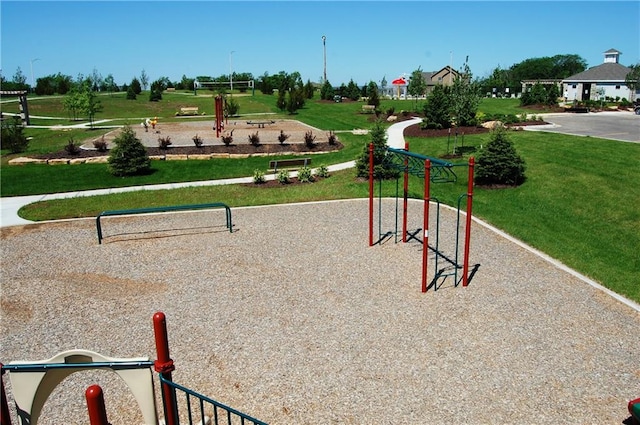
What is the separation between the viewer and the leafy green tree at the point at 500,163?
16.5 metres

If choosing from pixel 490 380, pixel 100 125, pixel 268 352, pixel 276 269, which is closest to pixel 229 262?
pixel 276 269

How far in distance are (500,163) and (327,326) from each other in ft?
34.6

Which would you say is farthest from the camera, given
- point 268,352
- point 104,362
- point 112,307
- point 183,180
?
point 183,180

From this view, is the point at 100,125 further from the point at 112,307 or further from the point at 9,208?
the point at 112,307

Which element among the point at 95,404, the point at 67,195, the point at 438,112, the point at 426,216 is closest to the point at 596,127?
the point at 438,112

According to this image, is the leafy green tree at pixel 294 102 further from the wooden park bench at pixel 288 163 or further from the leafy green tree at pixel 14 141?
the wooden park bench at pixel 288 163

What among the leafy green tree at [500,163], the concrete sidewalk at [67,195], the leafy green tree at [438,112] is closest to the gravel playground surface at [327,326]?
the concrete sidewalk at [67,195]

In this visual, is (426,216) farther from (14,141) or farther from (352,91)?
(352,91)

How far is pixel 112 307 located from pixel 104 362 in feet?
16.6

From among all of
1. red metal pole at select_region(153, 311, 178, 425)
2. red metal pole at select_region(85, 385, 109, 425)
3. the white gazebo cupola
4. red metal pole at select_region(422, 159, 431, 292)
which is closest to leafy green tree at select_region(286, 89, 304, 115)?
red metal pole at select_region(422, 159, 431, 292)

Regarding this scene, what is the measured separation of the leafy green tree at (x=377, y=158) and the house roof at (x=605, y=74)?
46.4 m

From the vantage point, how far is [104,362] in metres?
4.23

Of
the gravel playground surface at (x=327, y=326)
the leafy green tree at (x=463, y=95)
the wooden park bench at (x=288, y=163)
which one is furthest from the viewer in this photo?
the leafy green tree at (x=463, y=95)

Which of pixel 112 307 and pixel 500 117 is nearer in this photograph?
pixel 112 307
